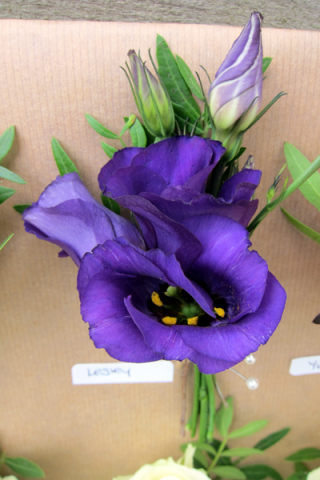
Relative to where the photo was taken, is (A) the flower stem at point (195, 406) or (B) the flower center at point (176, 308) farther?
(A) the flower stem at point (195, 406)

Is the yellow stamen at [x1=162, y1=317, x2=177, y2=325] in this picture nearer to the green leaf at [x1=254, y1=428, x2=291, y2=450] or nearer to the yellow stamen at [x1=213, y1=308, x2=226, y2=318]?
the yellow stamen at [x1=213, y1=308, x2=226, y2=318]

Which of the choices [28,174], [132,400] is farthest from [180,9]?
[132,400]

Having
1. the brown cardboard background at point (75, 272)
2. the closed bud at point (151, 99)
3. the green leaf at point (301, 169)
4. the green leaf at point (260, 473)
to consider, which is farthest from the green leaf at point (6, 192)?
the green leaf at point (260, 473)

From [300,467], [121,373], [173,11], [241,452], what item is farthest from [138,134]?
[300,467]

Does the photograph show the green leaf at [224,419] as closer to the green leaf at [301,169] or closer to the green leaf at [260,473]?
the green leaf at [260,473]

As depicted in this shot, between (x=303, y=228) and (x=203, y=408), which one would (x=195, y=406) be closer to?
(x=203, y=408)

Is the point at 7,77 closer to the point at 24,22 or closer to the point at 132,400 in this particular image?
the point at 24,22
